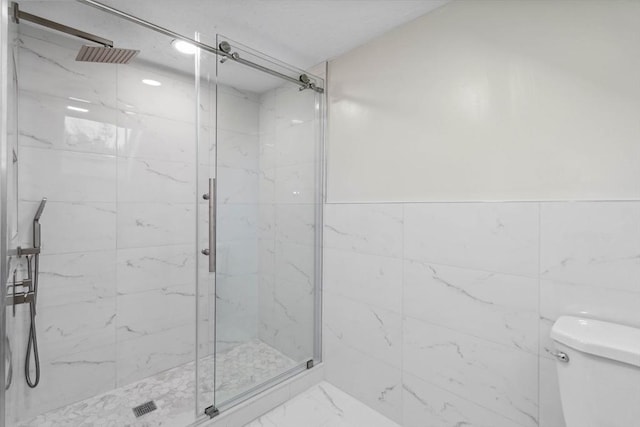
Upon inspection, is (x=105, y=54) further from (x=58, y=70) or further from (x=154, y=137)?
(x=154, y=137)

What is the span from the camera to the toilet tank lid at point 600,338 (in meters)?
0.88

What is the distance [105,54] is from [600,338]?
8.01ft

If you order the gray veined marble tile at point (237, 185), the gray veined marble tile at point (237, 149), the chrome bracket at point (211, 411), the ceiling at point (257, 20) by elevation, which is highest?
the ceiling at point (257, 20)

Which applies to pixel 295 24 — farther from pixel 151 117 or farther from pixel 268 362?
pixel 268 362

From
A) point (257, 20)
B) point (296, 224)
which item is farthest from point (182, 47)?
point (296, 224)

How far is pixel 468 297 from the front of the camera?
1.37 metres

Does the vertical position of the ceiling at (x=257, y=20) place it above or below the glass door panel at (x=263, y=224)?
above

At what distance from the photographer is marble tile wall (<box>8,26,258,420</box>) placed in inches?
63.9

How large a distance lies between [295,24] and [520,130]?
4.05ft

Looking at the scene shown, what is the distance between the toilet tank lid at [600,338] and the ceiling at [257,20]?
1488mm

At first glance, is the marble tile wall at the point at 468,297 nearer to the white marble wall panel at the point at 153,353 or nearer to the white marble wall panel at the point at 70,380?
the white marble wall panel at the point at 153,353

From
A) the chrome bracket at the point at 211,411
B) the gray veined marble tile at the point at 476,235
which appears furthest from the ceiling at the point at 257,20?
the chrome bracket at the point at 211,411

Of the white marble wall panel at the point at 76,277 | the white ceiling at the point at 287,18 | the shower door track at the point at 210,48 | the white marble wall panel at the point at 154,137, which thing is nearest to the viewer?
the shower door track at the point at 210,48

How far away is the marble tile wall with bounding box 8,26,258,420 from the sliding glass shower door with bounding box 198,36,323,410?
2 cm
